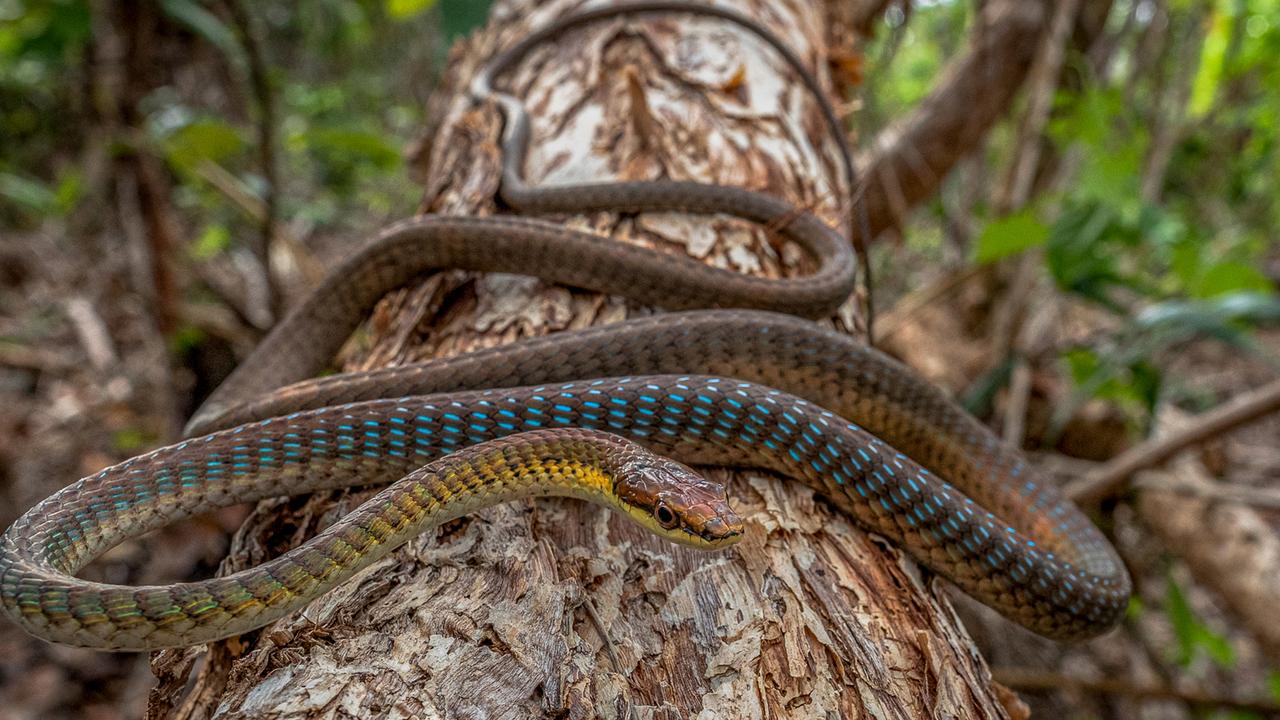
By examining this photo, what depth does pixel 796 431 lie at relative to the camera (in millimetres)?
2279

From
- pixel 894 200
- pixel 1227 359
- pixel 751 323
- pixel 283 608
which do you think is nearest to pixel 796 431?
pixel 751 323

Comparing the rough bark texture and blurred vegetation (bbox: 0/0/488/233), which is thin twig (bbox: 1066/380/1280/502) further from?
blurred vegetation (bbox: 0/0/488/233)

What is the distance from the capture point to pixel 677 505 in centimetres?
192

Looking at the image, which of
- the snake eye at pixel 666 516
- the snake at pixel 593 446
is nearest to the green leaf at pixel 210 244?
the snake at pixel 593 446

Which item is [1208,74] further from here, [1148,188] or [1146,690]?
[1146,690]

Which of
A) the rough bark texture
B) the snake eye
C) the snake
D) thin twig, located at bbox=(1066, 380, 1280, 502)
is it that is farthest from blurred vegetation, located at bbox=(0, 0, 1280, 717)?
the snake eye

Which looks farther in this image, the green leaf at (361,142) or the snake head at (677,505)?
the green leaf at (361,142)

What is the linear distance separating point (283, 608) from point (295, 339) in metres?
1.80

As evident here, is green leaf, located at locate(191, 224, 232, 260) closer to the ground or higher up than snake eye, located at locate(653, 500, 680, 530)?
closer to the ground

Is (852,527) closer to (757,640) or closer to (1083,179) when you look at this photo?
(757,640)

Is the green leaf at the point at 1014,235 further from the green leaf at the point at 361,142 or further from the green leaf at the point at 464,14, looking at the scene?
the green leaf at the point at 361,142

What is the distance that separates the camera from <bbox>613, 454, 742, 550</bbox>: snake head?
1.91 metres

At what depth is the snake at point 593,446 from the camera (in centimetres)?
189

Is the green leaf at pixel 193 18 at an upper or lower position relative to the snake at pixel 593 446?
upper
